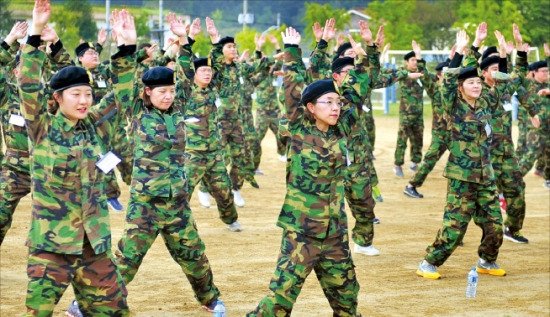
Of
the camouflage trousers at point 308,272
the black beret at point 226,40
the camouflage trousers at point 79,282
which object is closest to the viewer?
the camouflage trousers at point 79,282

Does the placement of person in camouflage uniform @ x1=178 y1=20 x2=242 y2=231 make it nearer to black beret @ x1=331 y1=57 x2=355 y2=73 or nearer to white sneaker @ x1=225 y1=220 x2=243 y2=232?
white sneaker @ x1=225 y1=220 x2=243 y2=232

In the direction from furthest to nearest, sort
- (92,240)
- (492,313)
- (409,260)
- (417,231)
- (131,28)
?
(417,231) < (409,260) < (492,313) < (131,28) < (92,240)

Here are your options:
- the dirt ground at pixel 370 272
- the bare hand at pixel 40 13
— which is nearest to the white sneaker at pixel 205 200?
the dirt ground at pixel 370 272

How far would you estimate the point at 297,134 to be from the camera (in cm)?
698

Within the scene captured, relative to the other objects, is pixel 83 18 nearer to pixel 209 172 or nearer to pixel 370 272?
pixel 209 172

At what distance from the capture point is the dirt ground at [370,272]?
862 cm

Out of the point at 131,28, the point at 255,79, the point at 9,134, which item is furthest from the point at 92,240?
the point at 255,79

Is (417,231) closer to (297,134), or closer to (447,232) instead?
(447,232)

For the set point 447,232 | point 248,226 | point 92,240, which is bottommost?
point 248,226

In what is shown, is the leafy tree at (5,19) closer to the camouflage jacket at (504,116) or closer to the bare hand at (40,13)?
the camouflage jacket at (504,116)

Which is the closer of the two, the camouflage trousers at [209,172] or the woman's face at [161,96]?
the woman's face at [161,96]

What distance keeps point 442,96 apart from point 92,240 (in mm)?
4645

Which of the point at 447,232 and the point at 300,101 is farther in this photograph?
the point at 447,232

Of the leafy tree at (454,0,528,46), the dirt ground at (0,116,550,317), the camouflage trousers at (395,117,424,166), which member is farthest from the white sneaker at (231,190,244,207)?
the leafy tree at (454,0,528,46)
